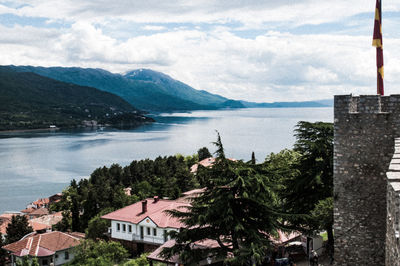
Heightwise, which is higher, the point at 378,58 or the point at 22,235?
the point at 378,58

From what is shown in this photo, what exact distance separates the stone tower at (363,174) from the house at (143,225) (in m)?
28.1

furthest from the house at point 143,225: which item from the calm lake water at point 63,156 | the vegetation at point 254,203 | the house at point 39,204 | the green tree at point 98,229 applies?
the calm lake water at point 63,156

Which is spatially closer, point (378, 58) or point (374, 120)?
point (374, 120)

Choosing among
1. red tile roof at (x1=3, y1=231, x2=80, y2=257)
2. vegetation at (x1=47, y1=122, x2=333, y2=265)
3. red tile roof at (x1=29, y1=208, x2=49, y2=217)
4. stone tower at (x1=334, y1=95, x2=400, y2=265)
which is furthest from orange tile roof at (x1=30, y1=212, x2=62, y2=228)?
stone tower at (x1=334, y1=95, x2=400, y2=265)

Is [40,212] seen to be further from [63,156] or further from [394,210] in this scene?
[394,210]

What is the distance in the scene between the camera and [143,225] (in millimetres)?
39656

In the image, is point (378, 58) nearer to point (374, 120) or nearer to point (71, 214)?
point (374, 120)

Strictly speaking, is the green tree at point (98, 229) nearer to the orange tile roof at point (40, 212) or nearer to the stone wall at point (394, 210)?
the orange tile roof at point (40, 212)

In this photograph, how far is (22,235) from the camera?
45.2 m

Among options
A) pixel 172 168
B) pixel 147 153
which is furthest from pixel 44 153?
pixel 172 168

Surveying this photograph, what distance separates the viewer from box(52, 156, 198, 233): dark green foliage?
171ft

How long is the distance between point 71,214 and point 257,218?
44722 millimetres

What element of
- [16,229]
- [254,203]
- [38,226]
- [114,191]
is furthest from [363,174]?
[114,191]

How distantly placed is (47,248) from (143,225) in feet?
31.0
